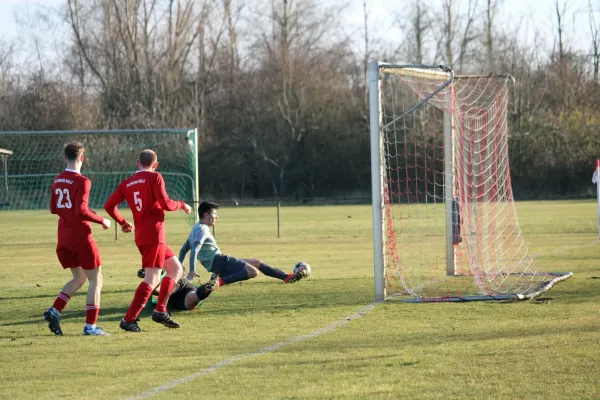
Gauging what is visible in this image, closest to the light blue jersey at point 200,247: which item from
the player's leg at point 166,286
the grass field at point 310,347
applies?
the grass field at point 310,347

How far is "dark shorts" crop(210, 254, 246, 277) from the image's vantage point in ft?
38.9

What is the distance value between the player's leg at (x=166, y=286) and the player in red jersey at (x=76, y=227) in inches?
21.6

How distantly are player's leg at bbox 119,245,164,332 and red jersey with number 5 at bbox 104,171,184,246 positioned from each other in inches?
3.7

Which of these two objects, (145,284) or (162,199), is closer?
(162,199)

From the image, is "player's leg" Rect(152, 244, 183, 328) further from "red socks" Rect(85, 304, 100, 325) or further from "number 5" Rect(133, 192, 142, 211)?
"red socks" Rect(85, 304, 100, 325)

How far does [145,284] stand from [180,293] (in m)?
1.68

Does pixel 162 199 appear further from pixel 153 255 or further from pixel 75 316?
pixel 75 316

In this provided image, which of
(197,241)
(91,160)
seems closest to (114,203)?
(197,241)

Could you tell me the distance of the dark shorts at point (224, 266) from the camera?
11.8 m

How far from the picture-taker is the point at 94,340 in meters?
8.69

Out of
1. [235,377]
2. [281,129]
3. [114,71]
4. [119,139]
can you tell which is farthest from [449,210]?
[114,71]

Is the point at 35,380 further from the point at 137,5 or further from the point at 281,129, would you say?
the point at 137,5

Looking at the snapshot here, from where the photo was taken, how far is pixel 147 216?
896 centimetres

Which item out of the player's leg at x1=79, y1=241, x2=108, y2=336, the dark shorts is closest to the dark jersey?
the dark shorts
